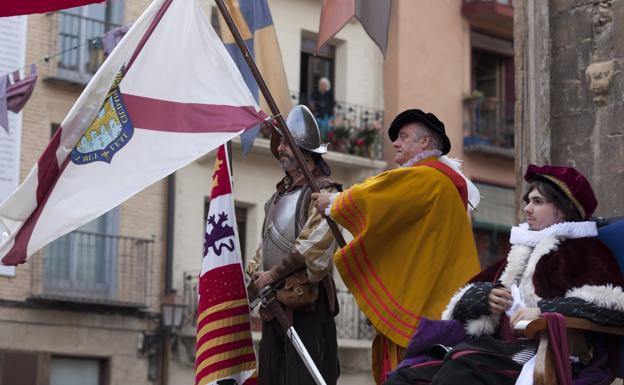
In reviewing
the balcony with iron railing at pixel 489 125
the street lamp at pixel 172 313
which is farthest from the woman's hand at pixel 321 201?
the balcony with iron railing at pixel 489 125

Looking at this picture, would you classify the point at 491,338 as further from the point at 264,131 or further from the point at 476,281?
the point at 264,131

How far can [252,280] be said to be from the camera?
772 centimetres

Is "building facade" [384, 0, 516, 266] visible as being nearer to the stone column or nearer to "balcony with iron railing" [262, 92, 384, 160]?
"balcony with iron railing" [262, 92, 384, 160]

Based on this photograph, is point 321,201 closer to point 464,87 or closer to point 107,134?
point 107,134

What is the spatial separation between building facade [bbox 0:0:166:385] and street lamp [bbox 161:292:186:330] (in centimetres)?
33

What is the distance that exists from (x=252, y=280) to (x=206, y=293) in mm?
298

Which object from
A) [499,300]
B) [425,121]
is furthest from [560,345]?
[425,121]

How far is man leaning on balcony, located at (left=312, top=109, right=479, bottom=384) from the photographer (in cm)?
686

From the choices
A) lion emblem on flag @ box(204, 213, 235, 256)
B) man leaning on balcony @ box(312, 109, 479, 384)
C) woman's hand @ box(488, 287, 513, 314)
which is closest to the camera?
woman's hand @ box(488, 287, 513, 314)

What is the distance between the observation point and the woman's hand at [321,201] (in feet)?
23.0

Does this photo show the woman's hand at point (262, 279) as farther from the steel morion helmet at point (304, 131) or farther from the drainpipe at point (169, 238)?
the drainpipe at point (169, 238)

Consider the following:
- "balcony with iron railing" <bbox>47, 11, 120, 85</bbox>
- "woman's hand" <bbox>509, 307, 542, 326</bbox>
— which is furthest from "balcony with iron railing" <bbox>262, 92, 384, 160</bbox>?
"woman's hand" <bbox>509, 307, 542, 326</bbox>

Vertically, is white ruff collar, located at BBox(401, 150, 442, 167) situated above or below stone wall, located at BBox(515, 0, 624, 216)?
below

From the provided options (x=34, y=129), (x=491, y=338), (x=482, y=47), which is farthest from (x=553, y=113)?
(x=482, y=47)
